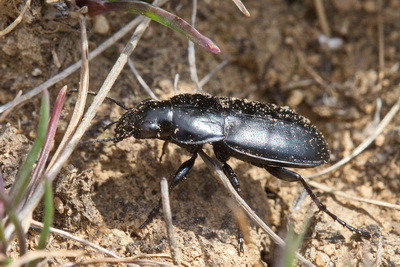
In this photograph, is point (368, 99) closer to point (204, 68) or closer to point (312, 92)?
point (312, 92)

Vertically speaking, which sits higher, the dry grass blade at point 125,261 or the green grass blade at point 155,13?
the green grass blade at point 155,13

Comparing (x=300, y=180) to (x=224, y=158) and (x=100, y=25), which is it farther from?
(x=100, y=25)

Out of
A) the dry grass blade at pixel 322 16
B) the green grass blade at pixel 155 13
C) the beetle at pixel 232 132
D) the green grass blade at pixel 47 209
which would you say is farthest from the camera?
the dry grass blade at pixel 322 16

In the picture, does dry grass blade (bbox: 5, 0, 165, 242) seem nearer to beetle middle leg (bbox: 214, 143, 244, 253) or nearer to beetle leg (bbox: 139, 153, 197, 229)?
beetle leg (bbox: 139, 153, 197, 229)

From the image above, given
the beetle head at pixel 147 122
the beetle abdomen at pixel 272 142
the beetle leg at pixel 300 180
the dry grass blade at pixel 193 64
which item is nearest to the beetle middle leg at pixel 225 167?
the beetle abdomen at pixel 272 142

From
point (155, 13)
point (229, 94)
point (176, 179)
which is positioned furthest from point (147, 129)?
point (229, 94)

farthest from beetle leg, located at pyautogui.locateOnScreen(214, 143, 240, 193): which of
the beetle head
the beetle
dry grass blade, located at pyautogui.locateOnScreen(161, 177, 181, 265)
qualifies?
dry grass blade, located at pyautogui.locateOnScreen(161, 177, 181, 265)

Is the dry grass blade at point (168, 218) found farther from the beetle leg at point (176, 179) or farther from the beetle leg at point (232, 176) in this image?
the beetle leg at point (232, 176)
